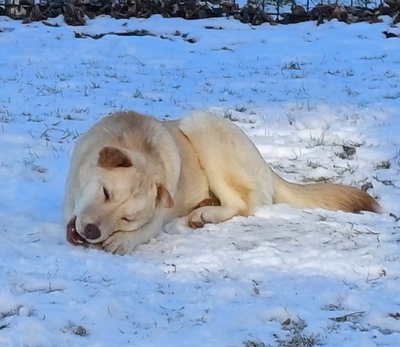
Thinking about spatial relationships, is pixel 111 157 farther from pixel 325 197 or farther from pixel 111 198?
pixel 325 197

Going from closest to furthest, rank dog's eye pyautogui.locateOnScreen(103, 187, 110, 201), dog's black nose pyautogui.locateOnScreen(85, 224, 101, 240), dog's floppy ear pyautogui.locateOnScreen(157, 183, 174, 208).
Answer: dog's black nose pyautogui.locateOnScreen(85, 224, 101, 240)
dog's eye pyautogui.locateOnScreen(103, 187, 110, 201)
dog's floppy ear pyautogui.locateOnScreen(157, 183, 174, 208)

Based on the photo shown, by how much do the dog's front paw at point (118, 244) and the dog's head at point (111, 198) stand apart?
35 mm

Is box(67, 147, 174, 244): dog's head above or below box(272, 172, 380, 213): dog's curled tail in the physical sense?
above

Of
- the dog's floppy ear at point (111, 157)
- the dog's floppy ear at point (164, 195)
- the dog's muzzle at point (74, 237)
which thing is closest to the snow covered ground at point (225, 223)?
the dog's muzzle at point (74, 237)

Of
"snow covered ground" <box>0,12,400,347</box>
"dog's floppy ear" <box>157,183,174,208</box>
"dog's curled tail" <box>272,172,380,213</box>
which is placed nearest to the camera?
"snow covered ground" <box>0,12,400,347</box>

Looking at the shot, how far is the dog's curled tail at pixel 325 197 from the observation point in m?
5.77

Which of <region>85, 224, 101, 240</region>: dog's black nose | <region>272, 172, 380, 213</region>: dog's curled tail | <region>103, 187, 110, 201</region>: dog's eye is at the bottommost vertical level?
<region>272, 172, 380, 213</region>: dog's curled tail

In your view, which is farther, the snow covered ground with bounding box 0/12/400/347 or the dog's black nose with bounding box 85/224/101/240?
the dog's black nose with bounding box 85/224/101/240

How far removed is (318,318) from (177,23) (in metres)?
9.03

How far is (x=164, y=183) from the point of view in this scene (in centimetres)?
530

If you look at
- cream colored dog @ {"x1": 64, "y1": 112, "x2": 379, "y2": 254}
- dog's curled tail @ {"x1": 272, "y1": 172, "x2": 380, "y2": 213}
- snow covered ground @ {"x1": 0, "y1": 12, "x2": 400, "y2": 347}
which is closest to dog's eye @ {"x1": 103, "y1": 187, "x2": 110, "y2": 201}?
cream colored dog @ {"x1": 64, "y1": 112, "x2": 379, "y2": 254}

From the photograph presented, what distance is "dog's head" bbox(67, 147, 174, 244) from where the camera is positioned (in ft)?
15.5

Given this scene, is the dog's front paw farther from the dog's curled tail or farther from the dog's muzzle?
the dog's curled tail

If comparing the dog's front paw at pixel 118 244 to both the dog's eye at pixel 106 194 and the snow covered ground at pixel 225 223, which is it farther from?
the dog's eye at pixel 106 194
